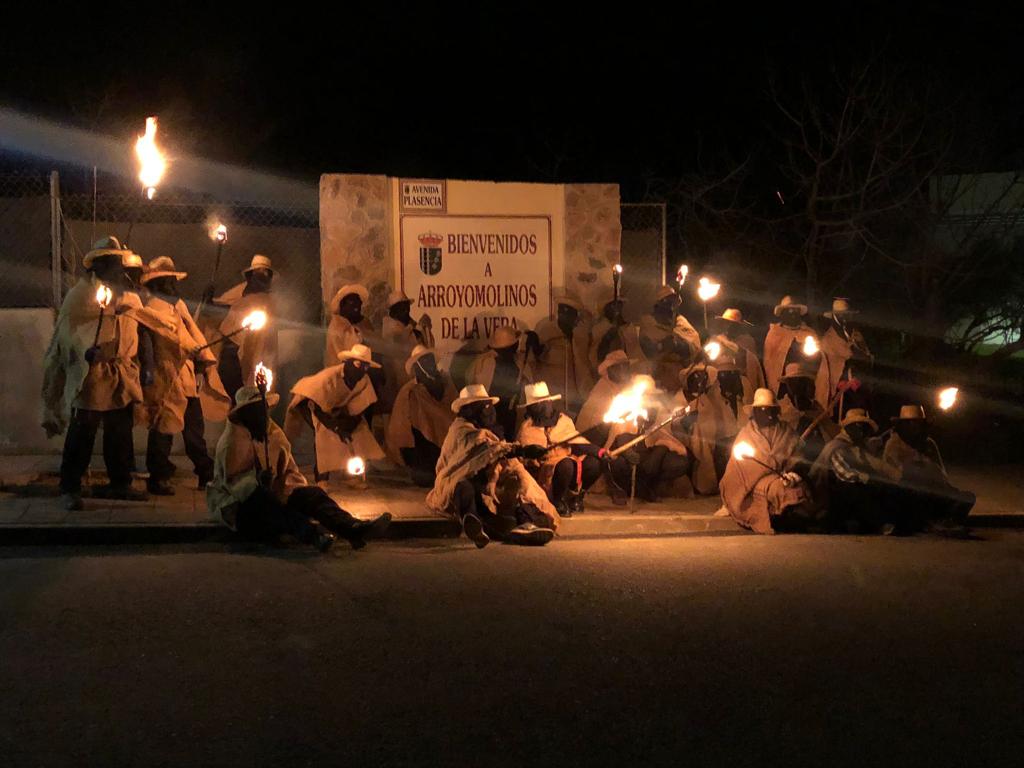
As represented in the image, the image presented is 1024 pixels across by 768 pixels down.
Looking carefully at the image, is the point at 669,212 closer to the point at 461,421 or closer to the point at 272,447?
the point at 461,421

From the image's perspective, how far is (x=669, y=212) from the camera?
18.4 metres

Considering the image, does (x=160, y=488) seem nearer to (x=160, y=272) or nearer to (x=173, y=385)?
(x=173, y=385)

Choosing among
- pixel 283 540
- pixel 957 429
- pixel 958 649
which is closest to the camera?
pixel 958 649

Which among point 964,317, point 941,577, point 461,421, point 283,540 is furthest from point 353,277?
point 964,317

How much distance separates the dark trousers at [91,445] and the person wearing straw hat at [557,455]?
3.30 meters

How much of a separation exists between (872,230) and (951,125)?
1.82 m

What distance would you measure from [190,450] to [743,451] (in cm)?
488

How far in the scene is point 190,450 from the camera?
1070cm

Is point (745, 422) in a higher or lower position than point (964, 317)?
lower

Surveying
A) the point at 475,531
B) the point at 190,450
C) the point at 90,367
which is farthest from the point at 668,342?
the point at 90,367

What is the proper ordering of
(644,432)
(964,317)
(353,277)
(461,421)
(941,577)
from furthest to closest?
(964,317) → (353,277) → (644,432) → (461,421) → (941,577)

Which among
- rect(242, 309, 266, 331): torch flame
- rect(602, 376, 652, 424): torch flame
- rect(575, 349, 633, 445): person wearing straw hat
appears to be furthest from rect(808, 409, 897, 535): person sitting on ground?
rect(242, 309, 266, 331): torch flame

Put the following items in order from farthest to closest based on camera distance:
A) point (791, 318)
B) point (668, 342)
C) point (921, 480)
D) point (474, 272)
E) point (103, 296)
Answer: point (474, 272)
point (791, 318)
point (668, 342)
point (921, 480)
point (103, 296)

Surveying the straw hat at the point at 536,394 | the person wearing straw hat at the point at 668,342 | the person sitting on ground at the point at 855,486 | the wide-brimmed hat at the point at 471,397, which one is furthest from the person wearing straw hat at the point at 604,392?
the person sitting on ground at the point at 855,486
